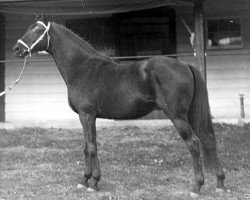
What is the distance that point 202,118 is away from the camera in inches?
215

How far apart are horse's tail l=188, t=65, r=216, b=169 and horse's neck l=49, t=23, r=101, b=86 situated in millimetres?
1460

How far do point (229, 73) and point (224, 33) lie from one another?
1230mm

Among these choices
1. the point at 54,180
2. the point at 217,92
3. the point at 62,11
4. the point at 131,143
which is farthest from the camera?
the point at 217,92

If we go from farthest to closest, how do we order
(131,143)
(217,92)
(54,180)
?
(217,92), (131,143), (54,180)

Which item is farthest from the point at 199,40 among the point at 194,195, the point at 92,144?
the point at 194,195

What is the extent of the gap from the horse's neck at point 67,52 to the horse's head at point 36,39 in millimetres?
95

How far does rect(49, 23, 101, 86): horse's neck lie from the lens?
18.9ft

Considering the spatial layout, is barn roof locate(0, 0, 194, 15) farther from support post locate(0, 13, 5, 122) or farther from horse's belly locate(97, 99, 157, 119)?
horse's belly locate(97, 99, 157, 119)

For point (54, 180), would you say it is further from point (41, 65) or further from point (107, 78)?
point (41, 65)

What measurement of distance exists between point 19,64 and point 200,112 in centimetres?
837

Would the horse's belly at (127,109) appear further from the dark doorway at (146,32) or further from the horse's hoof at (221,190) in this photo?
the dark doorway at (146,32)

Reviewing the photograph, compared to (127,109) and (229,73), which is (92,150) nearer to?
(127,109)

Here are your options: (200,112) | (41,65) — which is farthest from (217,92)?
(200,112)

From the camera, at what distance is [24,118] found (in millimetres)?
12531
